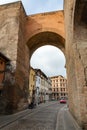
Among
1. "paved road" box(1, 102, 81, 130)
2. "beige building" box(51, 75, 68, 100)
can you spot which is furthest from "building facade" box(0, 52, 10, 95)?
"beige building" box(51, 75, 68, 100)

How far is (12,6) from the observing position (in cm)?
1266

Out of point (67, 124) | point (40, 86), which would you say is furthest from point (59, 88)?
point (67, 124)

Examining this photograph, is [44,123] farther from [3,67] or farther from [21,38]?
[21,38]

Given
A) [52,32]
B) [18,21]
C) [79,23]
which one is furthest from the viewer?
[52,32]

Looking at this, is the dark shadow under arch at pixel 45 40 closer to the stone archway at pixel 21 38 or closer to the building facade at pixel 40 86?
the stone archway at pixel 21 38

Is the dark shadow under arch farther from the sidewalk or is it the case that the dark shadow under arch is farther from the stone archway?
the sidewalk

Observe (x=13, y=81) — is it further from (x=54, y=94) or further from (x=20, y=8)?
(x=54, y=94)

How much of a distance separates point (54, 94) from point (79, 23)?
190 ft

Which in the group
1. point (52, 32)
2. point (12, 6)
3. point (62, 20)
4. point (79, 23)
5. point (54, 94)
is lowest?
point (54, 94)

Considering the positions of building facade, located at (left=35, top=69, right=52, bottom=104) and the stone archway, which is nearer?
the stone archway

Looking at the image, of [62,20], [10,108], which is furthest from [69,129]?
[62,20]

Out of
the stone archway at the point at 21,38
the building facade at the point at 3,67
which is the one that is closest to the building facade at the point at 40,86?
the stone archway at the point at 21,38

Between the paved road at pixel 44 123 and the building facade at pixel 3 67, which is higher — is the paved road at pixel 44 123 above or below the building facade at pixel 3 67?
below

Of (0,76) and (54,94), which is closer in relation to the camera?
(0,76)
